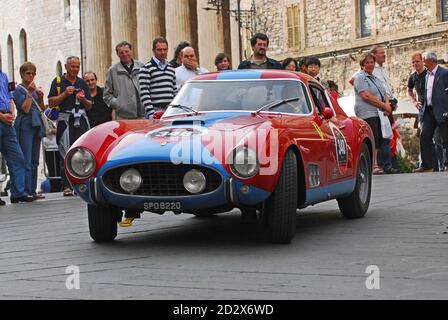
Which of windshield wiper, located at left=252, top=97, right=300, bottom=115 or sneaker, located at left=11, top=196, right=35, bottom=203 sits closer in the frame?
windshield wiper, located at left=252, top=97, right=300, bottom=115

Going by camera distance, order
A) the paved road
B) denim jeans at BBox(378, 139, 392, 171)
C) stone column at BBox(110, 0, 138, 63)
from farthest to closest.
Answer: stone column at BBox(110, 0, 138, 63), denim jeans at BBox(378, 139, 392, 171), the paved road

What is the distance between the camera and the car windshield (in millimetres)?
9688

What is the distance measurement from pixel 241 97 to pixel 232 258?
2217mm

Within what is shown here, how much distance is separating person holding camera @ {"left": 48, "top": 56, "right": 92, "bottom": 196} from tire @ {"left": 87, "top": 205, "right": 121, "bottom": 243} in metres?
7.23

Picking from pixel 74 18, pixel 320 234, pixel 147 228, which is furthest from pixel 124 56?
pixel 74 18

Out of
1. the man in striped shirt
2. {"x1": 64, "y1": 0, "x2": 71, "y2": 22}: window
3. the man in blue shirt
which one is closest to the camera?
the man in striped shirt

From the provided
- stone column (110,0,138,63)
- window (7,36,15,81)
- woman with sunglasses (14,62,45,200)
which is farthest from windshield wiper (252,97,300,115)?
window (7,36,15,81)

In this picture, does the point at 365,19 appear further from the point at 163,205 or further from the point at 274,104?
the point at 163,205

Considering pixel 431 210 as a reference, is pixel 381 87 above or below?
above

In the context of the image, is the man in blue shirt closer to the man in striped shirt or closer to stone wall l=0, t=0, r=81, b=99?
the man in striped shirt

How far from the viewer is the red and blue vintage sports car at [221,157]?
830cm

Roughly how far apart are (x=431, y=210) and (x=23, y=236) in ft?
12.8

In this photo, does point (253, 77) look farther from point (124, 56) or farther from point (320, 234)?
point (124, 56)
